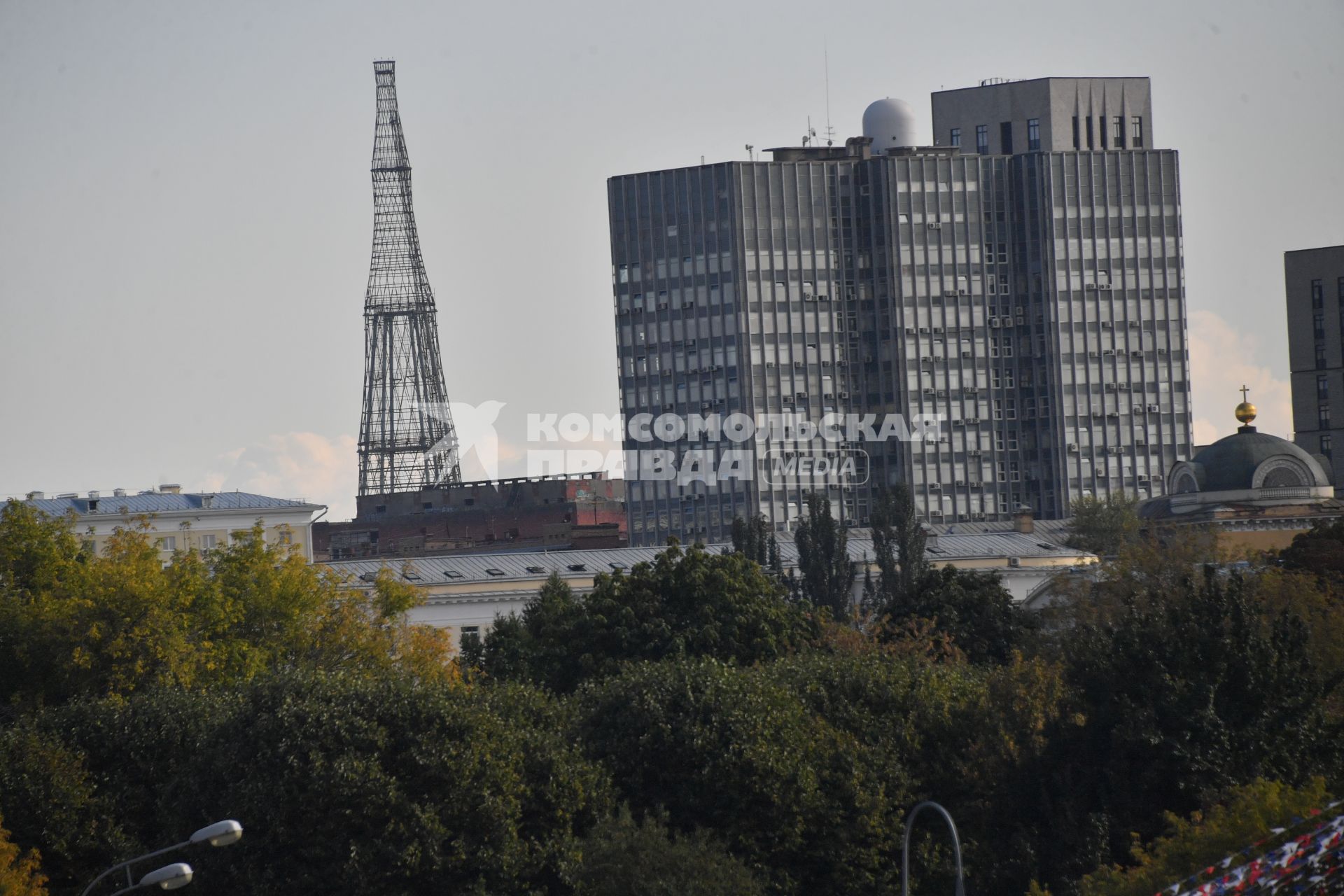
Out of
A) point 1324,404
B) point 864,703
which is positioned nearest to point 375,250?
point 1324,404

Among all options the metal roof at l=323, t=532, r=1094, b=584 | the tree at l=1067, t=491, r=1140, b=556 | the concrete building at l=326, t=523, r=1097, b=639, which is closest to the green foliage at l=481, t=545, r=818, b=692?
the concrete building at l=326, t=523, r=1097, b=639

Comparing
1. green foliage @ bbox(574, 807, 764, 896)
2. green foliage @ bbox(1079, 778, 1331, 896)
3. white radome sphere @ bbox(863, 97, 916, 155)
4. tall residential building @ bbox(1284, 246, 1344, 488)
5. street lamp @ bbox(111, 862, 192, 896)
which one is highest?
white radome sphere @ bbox(863, 97, 916, 155)

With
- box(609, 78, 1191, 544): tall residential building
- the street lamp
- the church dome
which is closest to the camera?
the street lamp

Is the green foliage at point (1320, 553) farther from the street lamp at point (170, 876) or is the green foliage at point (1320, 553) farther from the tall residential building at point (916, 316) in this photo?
the tall residential building at point (916, 316)

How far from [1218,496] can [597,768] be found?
265 ft

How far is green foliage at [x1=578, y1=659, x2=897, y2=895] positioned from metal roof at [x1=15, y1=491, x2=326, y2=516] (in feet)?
290

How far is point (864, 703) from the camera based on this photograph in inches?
2154

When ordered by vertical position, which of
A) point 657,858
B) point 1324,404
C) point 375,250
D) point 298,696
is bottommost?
point 657,858

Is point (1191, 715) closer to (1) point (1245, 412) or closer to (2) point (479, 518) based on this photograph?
→ (1) point (1245, 412)

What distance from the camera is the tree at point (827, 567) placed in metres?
96.2

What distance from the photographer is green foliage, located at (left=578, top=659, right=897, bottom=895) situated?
49219mm

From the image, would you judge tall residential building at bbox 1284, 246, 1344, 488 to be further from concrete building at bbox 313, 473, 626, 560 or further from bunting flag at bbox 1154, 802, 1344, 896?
bunting flag at bbox 1154, 802, 1344, 896

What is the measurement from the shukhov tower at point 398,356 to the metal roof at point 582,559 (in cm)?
4269

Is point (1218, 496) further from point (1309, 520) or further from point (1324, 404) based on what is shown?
point (1324, 404)
